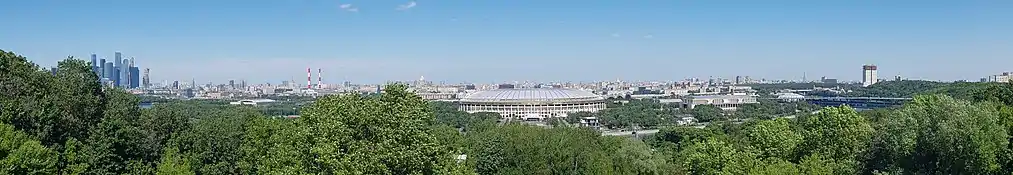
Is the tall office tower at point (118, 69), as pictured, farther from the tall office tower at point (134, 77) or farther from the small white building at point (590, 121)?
the small white building at point (590, 121)

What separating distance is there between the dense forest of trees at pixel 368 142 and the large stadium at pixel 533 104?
223ft

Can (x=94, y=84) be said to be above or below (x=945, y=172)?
above

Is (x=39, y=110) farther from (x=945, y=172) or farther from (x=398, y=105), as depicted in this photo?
(x=945, y=172)

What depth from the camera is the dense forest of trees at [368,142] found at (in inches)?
516

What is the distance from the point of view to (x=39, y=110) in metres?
17.3

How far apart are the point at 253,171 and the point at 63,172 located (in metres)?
3.45

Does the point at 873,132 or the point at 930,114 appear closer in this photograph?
the point at 930,114

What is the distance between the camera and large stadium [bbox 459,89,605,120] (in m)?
94.2

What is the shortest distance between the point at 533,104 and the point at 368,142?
83.1 meters

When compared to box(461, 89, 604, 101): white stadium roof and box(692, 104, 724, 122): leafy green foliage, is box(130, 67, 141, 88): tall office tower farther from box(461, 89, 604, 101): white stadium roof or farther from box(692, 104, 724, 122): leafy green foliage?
box(692, 104, 724, 122): leafy green foliage

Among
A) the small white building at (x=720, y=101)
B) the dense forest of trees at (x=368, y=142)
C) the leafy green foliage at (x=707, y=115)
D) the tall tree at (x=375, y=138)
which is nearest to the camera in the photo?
the tall tree at (x=375, y=138)

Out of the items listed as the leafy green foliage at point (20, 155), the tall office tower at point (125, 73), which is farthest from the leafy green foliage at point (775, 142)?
the tall office tower at point (125, 73)

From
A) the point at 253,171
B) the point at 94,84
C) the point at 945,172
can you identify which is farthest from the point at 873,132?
the point at 94,84

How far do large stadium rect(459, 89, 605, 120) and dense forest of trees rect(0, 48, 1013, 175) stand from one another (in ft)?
223
